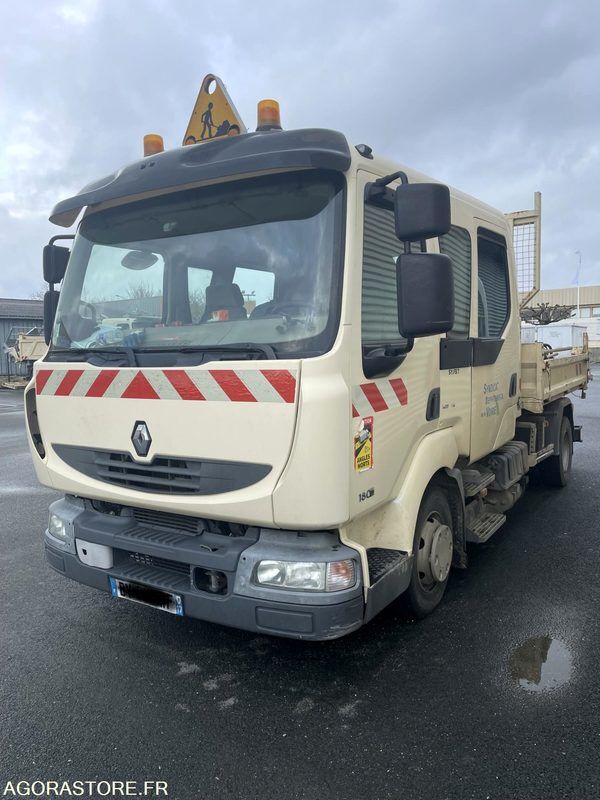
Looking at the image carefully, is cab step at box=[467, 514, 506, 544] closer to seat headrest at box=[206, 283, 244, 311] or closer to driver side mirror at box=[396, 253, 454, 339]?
driver side mirror at box=[396, 253, 454, 339]

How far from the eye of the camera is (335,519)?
2.52 metres

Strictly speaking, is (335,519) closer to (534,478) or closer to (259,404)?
(259,404)

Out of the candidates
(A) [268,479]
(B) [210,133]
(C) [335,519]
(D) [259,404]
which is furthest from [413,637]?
(B) [210,133]

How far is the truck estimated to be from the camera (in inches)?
100

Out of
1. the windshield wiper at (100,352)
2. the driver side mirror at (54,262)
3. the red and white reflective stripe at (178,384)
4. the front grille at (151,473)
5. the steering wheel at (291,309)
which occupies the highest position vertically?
the driver side mirror at (54,262)

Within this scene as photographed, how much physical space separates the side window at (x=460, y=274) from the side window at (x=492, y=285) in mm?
206

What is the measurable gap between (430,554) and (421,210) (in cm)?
194

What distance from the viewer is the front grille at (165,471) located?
104 inches

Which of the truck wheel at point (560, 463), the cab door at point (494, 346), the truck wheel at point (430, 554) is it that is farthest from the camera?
the truck wheel at point (560, 463)

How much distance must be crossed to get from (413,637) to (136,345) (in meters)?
2.25

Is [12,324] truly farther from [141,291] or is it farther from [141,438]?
[141,438]

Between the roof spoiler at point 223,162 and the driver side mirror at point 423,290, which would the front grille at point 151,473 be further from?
the roof spoiler at point 223,162

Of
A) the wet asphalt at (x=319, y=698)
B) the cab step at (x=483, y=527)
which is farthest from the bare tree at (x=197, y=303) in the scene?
the cab step at (x=483, y=527)

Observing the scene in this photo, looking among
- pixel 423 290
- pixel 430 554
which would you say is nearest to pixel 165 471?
pixel 423 290
